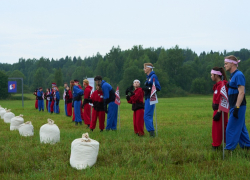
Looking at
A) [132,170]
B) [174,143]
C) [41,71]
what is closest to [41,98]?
[174,143]

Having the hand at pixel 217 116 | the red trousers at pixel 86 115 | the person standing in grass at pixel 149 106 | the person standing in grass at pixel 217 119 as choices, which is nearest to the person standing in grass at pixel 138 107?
the person standing in grass at pixel 149 106

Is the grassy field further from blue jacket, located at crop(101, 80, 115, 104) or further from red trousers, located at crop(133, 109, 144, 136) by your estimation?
blue jacket, located at crop(101, 80, 115, 104)

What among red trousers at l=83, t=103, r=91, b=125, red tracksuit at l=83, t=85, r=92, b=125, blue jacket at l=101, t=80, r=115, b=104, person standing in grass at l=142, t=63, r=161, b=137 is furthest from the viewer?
red trousers at l=83, t=103, r=91, b=125

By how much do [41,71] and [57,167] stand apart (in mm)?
150172

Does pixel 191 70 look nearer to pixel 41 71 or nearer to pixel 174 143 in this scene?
pixel 41 71

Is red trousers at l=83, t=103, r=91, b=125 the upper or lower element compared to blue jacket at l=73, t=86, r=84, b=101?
lower

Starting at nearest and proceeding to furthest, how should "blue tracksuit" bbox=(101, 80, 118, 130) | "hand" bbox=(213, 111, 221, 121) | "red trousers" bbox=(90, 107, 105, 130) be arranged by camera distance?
"hand" bbox=(213, 111, 221, 121) → "red trousers" bbox=(90, 107, 105, 130) → "blue tracksuit" bbox=(101, 80, 118, 130)

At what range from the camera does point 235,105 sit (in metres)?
8.01

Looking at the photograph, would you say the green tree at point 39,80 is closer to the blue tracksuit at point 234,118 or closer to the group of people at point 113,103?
the group of people at point 113,103

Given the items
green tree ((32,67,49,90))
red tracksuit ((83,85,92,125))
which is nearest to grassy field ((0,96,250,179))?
red tracksuit ((83,85,92,125))

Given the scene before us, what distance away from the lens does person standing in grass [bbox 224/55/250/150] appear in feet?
26.1

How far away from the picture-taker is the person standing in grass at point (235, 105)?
7963 millimetres

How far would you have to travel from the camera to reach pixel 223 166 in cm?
710

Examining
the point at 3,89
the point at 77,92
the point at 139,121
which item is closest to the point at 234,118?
the point at 139,121
